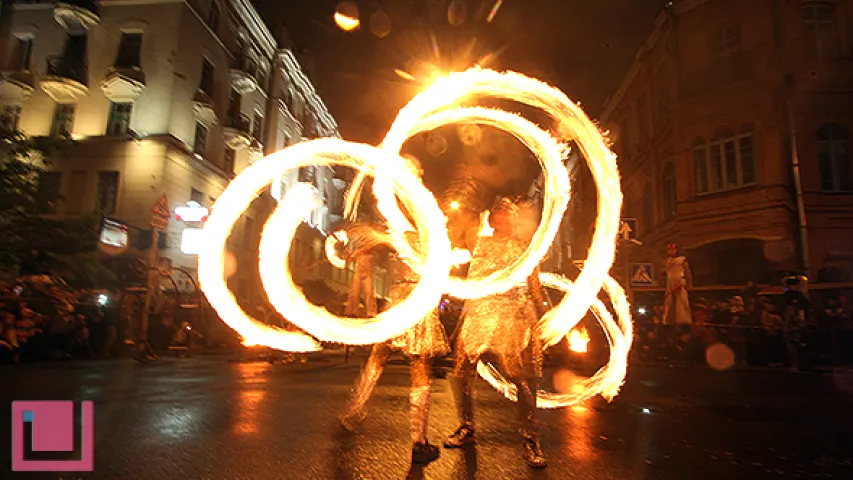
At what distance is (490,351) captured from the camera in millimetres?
4688

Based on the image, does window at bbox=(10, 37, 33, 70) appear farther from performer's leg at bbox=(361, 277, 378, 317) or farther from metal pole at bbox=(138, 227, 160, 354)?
performer's leg at bbox=(361, 277, 378, 317)

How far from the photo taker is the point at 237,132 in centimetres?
3250

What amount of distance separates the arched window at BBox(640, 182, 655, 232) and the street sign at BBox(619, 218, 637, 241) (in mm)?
15770

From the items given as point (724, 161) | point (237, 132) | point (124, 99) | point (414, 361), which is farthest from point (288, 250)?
point (237, 132)

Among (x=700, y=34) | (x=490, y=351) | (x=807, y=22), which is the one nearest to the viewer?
(x=490, y=351)

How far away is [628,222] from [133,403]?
1055cm

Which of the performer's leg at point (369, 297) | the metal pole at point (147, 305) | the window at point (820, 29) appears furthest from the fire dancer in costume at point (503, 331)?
the window at point (820, 29)

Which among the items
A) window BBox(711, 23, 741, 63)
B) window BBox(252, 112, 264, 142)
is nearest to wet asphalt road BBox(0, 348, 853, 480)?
window BBox(711, 23, 741, 63)

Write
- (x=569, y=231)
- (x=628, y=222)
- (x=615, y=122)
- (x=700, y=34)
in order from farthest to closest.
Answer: (x=569, y=231)
(x=615, y=122)
(x=700, y=34)
(x=628, y=222)

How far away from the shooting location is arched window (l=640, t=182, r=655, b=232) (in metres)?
27.2

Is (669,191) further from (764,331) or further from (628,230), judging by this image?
(628,230)

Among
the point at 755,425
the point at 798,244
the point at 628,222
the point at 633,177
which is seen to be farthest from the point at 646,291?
the point at 633,177

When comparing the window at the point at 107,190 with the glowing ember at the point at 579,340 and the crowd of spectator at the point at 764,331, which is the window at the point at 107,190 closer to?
the glowing ember at the point at 579,340

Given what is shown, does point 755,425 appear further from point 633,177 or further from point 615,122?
point 615,122
